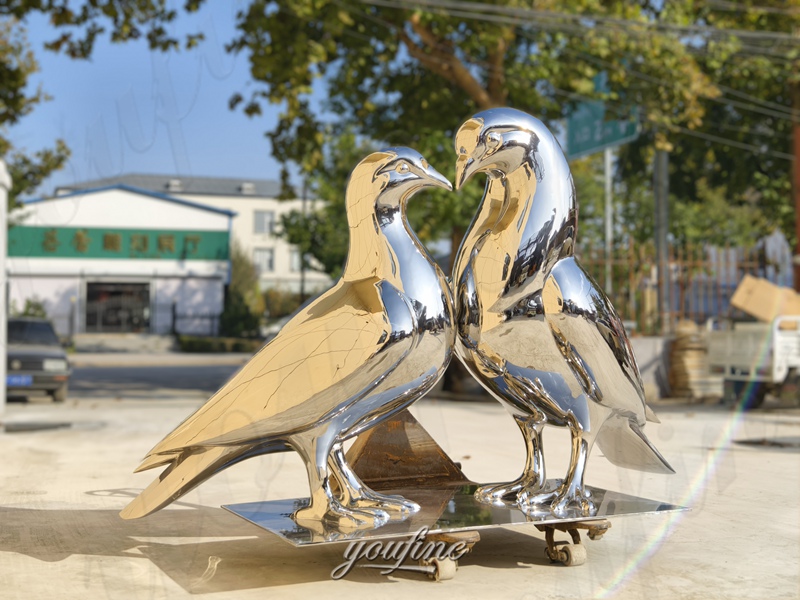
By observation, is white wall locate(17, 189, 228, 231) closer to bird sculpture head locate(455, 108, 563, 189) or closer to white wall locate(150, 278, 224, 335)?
white wall locate(150, 278, 224, 335)

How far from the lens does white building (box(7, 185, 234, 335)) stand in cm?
3775

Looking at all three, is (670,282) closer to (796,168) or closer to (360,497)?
(796,168)

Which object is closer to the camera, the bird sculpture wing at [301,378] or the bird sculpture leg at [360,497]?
the bird sculpture wing at [301,378]

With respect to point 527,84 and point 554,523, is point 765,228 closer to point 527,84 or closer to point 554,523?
point 527,84

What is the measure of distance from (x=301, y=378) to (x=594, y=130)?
1058cm

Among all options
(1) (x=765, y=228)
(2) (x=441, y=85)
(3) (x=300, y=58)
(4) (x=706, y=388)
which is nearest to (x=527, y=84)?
(2) (x=441, y=85)

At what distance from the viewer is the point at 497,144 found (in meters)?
3.82

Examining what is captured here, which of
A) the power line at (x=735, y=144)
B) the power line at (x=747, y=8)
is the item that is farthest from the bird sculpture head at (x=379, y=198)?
the power line at (x=735, y=144)

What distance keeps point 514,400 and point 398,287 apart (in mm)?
741

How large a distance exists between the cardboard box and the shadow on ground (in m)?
8.75

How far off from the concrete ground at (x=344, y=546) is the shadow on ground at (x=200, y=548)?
0.01 meters

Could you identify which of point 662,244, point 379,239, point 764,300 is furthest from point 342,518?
point 662,244

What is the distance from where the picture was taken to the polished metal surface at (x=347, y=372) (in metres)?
3.50

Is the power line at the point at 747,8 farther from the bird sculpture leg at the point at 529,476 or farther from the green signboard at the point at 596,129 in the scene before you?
the bird sculpture leg at the point at 529,476
